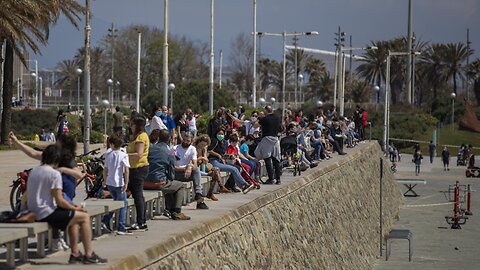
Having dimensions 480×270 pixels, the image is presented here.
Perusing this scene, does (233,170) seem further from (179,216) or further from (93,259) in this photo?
(93,259)

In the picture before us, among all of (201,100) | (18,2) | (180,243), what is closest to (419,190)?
(201,100)

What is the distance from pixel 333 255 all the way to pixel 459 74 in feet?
358

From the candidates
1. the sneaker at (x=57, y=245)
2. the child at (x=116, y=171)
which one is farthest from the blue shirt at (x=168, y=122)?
the sneaker at (x=57, y=245)

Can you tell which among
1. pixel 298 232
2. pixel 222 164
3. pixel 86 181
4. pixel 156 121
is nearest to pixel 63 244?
pixel 86 181

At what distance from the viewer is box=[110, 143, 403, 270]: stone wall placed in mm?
15867

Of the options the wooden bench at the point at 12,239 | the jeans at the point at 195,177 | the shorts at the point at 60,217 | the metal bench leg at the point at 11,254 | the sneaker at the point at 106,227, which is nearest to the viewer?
the wooden bench at the point at 12,239

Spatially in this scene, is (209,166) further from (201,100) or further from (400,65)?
(400,65)

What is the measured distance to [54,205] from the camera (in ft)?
41.0

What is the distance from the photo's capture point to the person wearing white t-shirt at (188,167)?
19.9 meters

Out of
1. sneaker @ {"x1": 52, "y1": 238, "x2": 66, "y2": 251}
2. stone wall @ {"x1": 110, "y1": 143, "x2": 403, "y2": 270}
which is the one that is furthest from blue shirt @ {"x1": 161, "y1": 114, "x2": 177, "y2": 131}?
sneaker @ {"x1": 52, "y1": 238, "x2": 66, "y2": 251}

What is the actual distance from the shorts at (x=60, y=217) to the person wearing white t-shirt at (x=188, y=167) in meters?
7.35

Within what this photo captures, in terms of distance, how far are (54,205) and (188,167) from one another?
742 cm

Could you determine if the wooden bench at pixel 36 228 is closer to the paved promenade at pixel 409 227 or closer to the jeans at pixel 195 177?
the paved promenade at pixel 409 227

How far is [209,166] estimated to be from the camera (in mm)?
22484
